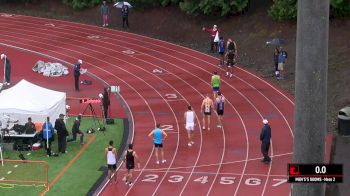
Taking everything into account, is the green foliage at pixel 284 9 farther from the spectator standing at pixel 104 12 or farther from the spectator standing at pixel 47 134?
the spectator standing at pixel 47 134

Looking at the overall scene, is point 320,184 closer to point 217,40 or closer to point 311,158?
point 311,158

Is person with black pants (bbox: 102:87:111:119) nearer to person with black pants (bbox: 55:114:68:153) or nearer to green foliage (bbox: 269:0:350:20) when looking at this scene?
person with black pants (bbox: 55:114:68:153)

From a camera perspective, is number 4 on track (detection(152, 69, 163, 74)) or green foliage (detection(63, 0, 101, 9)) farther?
green foliage (detection(63, 0, 101, 9))

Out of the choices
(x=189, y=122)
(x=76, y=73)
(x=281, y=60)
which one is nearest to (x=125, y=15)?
(x=76, y=73)

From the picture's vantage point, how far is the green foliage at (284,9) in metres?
33.8

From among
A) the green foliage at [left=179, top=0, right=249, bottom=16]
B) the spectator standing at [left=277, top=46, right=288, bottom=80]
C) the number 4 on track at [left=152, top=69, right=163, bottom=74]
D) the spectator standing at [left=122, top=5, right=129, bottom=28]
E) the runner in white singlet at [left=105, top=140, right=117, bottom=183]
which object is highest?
the green foliage at [left=179, top=0, right=249, bottom=16]

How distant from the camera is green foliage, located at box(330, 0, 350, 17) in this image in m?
31.8

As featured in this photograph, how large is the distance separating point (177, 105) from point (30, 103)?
6.87 meters

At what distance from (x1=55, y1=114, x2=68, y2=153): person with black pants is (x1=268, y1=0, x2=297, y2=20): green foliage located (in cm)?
1712

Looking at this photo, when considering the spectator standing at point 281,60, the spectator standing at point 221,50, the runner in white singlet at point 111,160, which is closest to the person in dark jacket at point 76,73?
the spectator standing at point 221,50

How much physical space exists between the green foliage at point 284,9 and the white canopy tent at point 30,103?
16.1 m

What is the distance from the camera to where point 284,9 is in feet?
112

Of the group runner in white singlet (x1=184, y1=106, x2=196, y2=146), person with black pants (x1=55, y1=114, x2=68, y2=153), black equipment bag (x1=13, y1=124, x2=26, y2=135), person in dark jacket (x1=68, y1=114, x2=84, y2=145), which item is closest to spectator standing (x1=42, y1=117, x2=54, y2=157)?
person with black pants (x1=55, y1=114, x2=68, y2=153)

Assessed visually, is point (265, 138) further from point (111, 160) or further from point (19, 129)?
point (19, 129)
